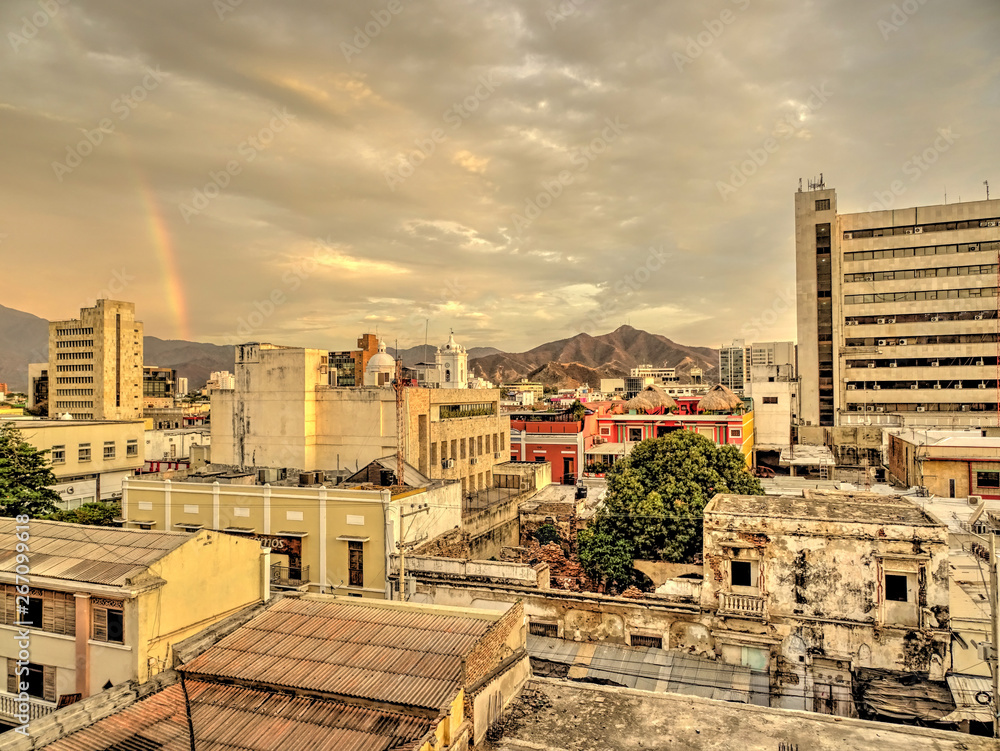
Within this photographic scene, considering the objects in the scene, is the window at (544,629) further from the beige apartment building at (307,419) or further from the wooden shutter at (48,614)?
the beige apartment building at (307,419)

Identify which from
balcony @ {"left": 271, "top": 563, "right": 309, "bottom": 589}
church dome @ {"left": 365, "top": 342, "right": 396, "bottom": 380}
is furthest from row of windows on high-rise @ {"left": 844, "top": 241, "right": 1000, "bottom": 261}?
balcony @ {"left": 271, "top": 563, "right": 309, "bottom": 589}

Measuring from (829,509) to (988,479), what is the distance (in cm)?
1884

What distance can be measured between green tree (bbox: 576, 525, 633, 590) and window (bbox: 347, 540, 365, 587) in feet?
35.8

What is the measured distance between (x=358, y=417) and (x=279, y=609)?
23348 mm

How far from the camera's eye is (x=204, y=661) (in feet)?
39.7

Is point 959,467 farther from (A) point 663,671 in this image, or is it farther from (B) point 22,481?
(B) point 22,481

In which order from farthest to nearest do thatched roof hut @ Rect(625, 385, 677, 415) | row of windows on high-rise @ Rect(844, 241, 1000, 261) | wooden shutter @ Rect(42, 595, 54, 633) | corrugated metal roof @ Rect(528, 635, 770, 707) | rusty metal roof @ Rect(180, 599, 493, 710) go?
row of windows on high-rise @ Rect(844, 241, 1000, 261) → thatched roof hut @ Rect(625, 385, 677, 415) → corrugated metal roof @ Rect(528, 635, 770, 707) → wooden shutter @ Rect(42, 595, 54, 633) → rusty metal roof @ Rect(180, 599, 493, 710)

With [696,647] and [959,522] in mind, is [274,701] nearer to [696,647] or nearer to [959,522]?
[696,647]

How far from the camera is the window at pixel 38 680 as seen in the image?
15.0 meters

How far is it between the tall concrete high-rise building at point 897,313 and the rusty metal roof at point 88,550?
254 ft

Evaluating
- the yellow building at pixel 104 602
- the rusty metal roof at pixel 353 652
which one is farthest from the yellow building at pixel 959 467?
the yellow building at pixel 104 602

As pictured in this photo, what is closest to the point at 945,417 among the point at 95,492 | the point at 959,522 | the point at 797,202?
the point at 797,202

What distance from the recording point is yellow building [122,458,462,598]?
25219 mm

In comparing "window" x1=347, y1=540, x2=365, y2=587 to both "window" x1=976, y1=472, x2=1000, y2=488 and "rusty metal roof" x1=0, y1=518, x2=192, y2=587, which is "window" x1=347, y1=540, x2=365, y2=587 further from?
"window" x1=976, y1=472, x2=1000, y2=488
